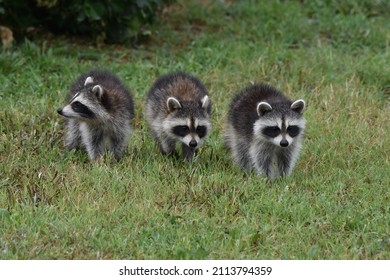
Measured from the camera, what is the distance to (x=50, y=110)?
9070mm

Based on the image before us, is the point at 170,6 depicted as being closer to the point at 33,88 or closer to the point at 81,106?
the point at 33,88

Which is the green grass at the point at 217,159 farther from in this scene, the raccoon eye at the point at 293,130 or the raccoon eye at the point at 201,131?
the raccoon eye at the point at 293,130

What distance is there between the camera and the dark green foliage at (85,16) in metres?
10.7

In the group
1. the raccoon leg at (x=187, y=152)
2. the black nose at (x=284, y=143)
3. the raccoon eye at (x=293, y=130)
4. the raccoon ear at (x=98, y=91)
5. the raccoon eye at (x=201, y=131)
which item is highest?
the raccoon ear at (x=98, y=91)

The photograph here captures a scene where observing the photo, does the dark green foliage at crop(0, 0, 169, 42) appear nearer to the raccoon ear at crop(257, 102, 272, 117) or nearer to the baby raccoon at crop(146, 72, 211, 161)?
the baby raccoon at crop(146, 72, 211, 161)

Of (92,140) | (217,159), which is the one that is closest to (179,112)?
(217,159)

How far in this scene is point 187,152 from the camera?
27.9ft

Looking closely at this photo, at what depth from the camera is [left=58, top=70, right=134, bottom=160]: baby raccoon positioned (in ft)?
27.1

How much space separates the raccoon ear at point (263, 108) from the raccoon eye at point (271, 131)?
0.14m

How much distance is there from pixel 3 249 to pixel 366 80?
550cm

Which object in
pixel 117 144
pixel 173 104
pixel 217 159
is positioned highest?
pixel 173 104

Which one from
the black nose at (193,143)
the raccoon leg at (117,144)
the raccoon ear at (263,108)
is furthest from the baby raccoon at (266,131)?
the raccoon leg at (117,144)

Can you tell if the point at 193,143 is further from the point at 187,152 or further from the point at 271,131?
the point at 271,131

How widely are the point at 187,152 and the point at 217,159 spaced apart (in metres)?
0.29
